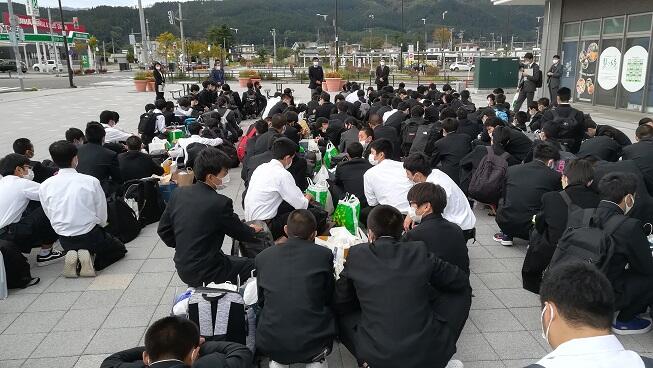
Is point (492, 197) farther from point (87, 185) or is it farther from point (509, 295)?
point (87, 185)

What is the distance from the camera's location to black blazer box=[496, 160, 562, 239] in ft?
18.0

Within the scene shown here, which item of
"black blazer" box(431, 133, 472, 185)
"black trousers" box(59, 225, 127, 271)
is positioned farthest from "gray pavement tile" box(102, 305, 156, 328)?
"black blazer" box(431, 133, 472, 185)

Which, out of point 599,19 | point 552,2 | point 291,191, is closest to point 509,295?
→ point 291,191

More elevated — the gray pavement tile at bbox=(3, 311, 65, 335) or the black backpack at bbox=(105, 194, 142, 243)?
the black backpack at bbox=(105, 194, 142, 243)

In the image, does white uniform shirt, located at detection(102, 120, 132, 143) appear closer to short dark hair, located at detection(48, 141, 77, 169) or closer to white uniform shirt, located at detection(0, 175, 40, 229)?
white uniform shirt, located at detection(0, 175, 40, 229)

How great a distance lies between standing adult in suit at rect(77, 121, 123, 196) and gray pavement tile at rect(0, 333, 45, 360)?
2700 mm

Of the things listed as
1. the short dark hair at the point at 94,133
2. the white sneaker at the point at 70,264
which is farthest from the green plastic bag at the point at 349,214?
the short dark hair at the point at 94,133

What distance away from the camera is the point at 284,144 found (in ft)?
17.3

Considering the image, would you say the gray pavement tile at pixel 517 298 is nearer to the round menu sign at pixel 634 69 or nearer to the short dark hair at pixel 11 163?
the short dark hair at pixel 11 163

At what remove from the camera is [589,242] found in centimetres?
372

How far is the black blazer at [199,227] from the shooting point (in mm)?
4145

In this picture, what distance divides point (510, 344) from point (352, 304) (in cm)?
150

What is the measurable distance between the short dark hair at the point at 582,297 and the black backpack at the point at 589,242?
6.21 ft

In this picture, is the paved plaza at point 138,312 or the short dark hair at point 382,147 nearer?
the paved plaza at point 138,312
